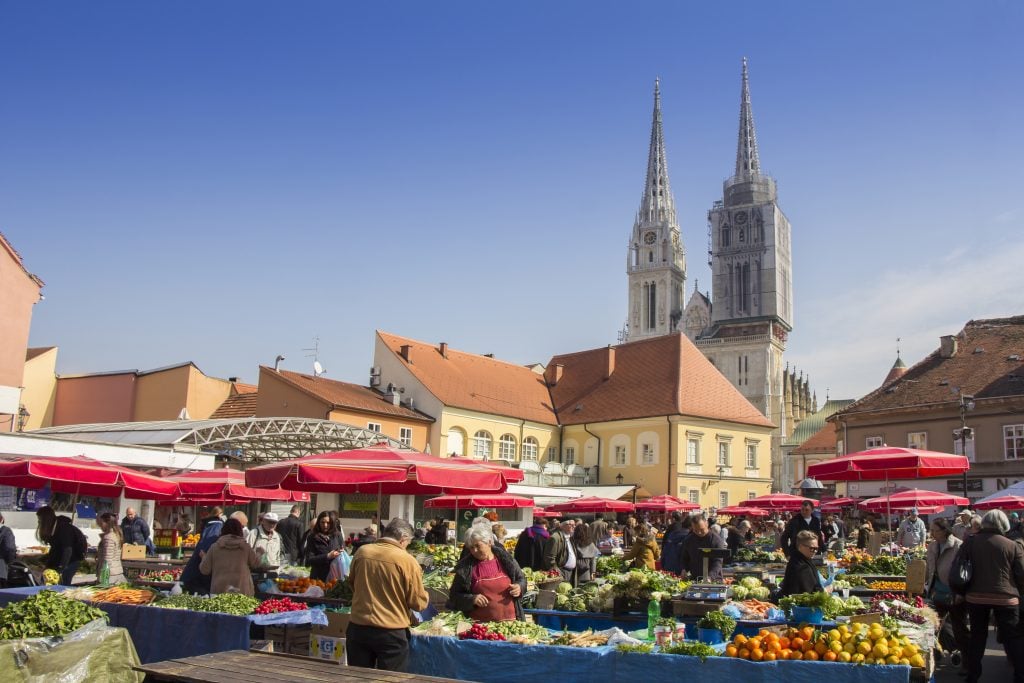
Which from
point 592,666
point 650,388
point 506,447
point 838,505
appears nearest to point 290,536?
point 592,666

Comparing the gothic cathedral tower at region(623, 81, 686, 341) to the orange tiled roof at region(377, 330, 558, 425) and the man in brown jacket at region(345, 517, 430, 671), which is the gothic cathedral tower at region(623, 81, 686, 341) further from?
the man in brown jacket at region(345, 517, 430, 671)

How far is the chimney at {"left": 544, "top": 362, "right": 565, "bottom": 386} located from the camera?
2178 inches

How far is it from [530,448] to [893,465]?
3465 cm

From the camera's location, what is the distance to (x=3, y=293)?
31.3 m

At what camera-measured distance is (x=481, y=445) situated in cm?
4581

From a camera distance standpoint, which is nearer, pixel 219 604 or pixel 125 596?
pixel 219 604

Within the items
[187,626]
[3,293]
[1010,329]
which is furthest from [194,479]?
[1010,329]

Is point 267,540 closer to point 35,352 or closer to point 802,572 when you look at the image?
point 802,572

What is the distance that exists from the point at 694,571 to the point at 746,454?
37.1 metres

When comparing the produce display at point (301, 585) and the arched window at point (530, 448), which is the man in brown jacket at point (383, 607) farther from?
the arched window at point (530, 448)

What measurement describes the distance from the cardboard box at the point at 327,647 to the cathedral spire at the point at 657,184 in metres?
119

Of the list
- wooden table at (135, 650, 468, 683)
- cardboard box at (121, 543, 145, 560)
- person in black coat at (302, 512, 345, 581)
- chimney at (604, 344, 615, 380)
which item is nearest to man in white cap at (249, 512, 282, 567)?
person in black coat at (302, 512, 345, 581)

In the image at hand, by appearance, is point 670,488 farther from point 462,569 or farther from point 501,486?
point 462,569

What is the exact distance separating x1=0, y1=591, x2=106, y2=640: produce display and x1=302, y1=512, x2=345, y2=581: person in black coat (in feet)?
17.1
